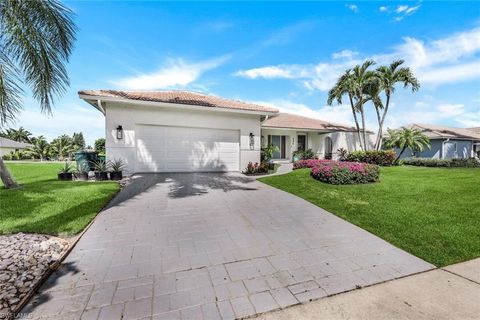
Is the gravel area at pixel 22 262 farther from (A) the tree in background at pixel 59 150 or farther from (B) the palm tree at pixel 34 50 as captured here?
(A) the tree in background at pixel 59 150

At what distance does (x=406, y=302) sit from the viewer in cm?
229

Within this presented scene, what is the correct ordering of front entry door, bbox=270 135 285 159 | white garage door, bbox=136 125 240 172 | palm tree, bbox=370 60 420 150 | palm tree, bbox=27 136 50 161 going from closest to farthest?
white garage door, bbox=136 125 240 172 → palm tree, bbox=370 60 420 150 → front entry door, bbox=270 135 285 159 → palm tree, bbox=27 136 50 161

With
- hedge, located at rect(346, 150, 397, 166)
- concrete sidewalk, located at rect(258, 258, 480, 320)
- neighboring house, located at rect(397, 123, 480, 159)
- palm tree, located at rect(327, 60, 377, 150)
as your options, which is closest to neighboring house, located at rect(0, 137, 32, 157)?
palm tree, located at rect(327, 60, 377, 150)

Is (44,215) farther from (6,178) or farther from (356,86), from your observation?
(356,86)

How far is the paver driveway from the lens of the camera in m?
2.21

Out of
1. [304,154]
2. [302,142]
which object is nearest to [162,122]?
[304,154]

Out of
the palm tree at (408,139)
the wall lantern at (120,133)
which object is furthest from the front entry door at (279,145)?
the wall lantern at (120,133)

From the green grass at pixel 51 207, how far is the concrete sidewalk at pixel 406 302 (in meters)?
4.17

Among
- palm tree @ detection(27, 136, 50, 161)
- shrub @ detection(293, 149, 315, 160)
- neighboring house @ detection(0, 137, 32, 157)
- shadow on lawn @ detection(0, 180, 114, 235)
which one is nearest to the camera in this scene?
shadow on lawn @ detection(0, 180, 114, 235)

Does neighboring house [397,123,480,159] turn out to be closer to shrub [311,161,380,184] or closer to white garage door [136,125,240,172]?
shrub [311,161,380,184]

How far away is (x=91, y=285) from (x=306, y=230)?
3504 millimetres

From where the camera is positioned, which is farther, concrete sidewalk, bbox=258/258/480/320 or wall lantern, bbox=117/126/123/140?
wall lantern, bbox=117/126/123/140

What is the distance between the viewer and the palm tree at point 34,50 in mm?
5414

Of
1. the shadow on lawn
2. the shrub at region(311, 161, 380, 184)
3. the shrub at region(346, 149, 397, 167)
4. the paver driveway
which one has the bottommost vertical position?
the paver driveway
